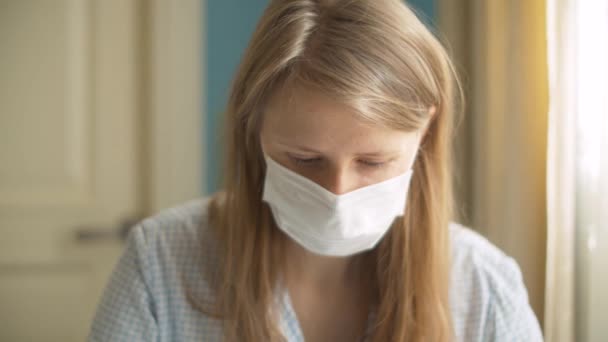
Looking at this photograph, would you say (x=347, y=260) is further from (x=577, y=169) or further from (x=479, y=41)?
(x=479, y=41)

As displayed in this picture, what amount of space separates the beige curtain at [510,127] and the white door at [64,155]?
42.8 inches

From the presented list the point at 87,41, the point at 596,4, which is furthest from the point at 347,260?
the point at 87,41

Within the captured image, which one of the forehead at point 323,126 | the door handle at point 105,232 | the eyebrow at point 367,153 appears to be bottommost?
the door handle at point 105,232

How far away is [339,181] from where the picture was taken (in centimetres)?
79

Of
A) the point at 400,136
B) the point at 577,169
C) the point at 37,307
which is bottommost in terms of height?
the point at 37,307

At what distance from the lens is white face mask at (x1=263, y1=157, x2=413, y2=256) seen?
0.81 m

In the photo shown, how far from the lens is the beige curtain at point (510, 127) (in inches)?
48.3

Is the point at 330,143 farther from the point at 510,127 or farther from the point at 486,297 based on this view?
the point at 510,127

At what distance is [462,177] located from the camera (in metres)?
1.55

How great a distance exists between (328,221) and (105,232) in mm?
1365

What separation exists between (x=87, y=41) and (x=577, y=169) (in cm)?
151

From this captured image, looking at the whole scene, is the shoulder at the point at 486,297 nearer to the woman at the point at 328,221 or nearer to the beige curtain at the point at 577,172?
the woman at the point at 328,221

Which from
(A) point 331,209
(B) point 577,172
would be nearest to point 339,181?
(A) point 331,209

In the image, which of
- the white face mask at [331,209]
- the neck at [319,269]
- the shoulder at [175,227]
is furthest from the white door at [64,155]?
the white face mask at [331,209]
